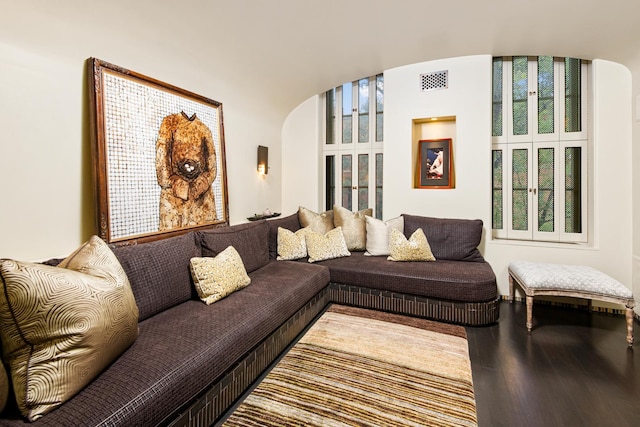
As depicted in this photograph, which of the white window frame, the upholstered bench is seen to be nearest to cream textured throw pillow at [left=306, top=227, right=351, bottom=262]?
the upholstered bench

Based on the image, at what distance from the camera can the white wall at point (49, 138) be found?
1664 millimetres

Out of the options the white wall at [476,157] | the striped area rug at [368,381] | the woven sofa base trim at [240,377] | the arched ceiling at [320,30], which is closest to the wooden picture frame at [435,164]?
the white wall at [476,157]

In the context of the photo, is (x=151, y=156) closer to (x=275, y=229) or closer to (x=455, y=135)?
(x=275, y=229)

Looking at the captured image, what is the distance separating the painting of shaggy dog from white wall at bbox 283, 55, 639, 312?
Answer: 5.62ft

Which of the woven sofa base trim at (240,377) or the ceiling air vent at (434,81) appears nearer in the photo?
the woven sofa base trim at (240,377)

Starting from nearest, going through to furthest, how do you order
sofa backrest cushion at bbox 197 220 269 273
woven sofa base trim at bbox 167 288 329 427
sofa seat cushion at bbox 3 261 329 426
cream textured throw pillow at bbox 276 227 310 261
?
sofa seat cushion at bbox 3 261 329 426, woven sofa base trim at bbox 167 288 329 427, sofa backrest cushion at bbox 197 220 269 273, cream textured throw pillow at bbox 276 227 310 261

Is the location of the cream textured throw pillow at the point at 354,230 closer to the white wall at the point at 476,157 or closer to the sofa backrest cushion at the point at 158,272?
the white wall at the point at 476,157

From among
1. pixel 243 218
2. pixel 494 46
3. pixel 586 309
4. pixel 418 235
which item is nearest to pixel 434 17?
pixel 494 46

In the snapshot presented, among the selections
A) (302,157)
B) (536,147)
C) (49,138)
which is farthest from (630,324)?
(49,138)

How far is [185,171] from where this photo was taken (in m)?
2.67

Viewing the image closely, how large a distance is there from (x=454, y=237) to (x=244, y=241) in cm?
216

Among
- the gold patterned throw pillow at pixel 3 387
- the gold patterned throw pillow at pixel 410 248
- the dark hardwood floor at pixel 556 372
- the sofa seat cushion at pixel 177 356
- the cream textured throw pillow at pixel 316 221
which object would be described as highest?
the cream textured throw pillow at pixel 316 221

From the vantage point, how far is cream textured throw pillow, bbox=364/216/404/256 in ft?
11.3

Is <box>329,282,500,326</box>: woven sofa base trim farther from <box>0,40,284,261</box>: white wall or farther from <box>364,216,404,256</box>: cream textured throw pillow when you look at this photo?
<box>0,40,284,261</box>: white wall
